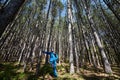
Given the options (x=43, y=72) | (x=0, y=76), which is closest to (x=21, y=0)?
(x=0, y=76)

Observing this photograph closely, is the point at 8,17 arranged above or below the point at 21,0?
below

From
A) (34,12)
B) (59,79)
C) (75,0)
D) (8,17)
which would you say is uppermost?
(34,12)

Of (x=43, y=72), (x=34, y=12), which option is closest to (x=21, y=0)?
(x=43, y=72)

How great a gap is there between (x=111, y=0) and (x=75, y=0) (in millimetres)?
10388

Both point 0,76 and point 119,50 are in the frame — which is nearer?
point 0,76

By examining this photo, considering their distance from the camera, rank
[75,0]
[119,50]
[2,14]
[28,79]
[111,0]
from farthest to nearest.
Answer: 1. [119,50]
2. [75,0]
3. [28,79]
4. [111,0]
5. [2,14]

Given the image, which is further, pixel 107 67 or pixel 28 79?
pixel 107 67

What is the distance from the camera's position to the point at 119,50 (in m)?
33.3

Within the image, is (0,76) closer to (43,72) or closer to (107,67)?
(43,72)

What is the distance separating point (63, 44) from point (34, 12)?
25.4m

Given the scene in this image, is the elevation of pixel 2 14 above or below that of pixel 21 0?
below

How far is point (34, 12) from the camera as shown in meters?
26.3

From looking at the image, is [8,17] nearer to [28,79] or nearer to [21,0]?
[21,0]

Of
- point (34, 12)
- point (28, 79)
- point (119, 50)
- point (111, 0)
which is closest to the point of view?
point (111, 0)
